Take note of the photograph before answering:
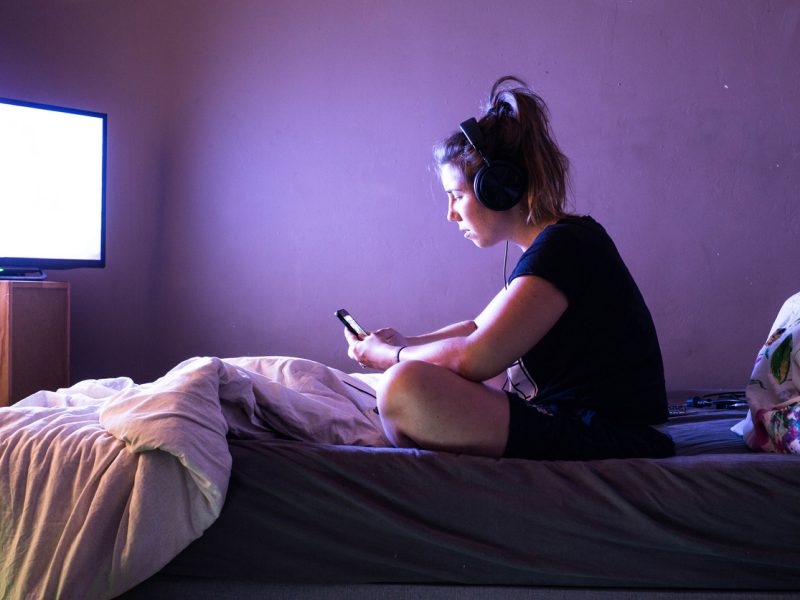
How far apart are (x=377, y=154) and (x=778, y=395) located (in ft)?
6.75

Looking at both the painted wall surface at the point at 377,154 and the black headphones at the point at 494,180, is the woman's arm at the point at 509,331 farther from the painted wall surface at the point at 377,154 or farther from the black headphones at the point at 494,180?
the painted wall surface at the point at 377,154

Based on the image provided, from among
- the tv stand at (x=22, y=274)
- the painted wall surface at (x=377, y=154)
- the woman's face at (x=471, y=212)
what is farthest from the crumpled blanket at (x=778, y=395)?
the tv stand at (x=22, y=274)

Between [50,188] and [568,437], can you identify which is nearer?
[568,437]

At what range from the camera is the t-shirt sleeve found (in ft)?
4.30

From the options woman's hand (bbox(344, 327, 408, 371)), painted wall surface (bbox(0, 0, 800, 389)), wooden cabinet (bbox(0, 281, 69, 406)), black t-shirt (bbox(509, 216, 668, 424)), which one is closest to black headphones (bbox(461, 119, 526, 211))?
black t-shirt (bbox(509, 216, 668, 424))

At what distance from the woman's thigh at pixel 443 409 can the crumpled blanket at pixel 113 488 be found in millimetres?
271

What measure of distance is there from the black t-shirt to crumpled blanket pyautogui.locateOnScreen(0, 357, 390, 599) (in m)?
0.56

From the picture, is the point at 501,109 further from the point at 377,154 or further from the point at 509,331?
the point at 377,154

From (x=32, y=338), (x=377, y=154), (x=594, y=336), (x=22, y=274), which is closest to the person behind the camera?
(x=594, y=336)

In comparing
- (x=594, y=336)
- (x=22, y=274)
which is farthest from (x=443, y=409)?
(x=22, y=274)

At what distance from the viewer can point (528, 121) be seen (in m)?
1.48

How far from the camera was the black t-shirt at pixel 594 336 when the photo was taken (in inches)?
52.5

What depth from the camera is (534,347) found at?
4.55 ft

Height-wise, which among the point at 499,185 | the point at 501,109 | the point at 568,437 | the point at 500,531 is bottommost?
the point at 500,531
